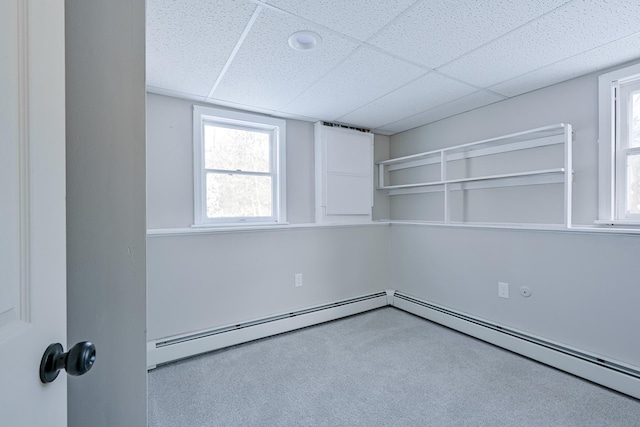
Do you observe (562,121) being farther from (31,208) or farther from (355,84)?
(31,208)

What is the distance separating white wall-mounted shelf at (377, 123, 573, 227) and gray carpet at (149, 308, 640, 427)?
1.17 metres

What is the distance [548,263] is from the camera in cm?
231

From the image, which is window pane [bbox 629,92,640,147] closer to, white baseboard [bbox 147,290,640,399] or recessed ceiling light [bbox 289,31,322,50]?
white baseboard [bbox 147,290,640,399]

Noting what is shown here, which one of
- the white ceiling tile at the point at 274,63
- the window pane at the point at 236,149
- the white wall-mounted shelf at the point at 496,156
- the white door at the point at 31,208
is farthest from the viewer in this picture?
the window pane at the point at 236,149

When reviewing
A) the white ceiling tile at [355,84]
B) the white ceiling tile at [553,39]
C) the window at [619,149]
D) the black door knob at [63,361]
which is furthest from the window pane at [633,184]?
the black door knob at [63,361]

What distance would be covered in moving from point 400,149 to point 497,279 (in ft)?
6.48

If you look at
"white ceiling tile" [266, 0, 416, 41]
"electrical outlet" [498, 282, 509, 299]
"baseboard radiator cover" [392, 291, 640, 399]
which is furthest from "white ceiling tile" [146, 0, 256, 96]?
"baseboard radiator cover" [392, 291, 640, 399]

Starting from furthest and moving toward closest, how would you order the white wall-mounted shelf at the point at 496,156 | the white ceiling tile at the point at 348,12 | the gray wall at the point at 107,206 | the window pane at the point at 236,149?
1. the window pane at the point at 236,149
2. the white wall-mounted shelf at the point at 496,156
3. the white ceiling tile at the point at 348,12
4. the gray wall at the point at 107,206

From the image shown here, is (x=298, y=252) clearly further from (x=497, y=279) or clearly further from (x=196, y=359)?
(x=497, y=279)

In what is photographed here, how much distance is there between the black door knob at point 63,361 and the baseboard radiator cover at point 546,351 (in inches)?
112

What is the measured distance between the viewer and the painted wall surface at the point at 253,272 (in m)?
2.40

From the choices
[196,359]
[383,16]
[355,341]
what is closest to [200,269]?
[196,359]

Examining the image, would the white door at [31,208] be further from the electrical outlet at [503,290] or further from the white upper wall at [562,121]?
the white upper wall at [562,121]

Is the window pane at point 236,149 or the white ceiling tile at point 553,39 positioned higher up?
the white ceiling tile at point 553,39
